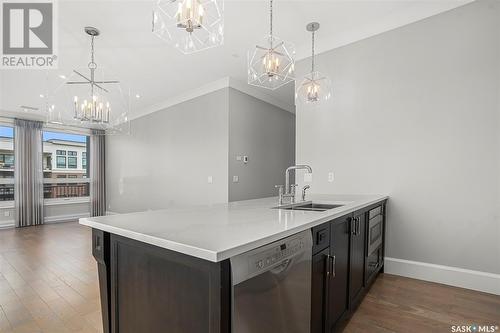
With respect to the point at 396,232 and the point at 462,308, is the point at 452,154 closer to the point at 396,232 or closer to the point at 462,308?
the point at 396,232

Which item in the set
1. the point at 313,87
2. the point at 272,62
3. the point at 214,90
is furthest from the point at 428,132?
the point at 214,90

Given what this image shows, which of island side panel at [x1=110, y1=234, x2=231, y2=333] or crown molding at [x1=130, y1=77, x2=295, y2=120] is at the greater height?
crown molding at [x1=130, y1=77, x2=295, y2=120]

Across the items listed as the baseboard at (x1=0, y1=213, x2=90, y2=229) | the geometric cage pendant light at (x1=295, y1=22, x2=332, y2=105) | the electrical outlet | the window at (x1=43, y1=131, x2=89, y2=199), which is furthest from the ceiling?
the baseboard at (x1=0, y1=213, x2=90, y2=229)

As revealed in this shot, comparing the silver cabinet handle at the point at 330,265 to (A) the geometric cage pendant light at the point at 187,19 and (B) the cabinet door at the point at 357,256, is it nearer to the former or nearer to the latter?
(B) the cabinet door at the point at 357,256

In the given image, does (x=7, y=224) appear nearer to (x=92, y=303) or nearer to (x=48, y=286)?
(x=48, y=286)

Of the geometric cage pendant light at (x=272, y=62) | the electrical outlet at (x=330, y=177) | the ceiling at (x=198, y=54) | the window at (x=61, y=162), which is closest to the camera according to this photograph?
the geometric cage pendant light at (x=272, y=62)

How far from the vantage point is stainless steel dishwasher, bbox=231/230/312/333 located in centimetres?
93

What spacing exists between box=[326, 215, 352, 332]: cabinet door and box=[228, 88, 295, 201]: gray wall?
9.69 feet

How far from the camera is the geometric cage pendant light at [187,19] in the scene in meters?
1.55

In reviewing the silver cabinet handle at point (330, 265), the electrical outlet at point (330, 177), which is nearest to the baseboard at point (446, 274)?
the electrical outlet at point (330, 177)

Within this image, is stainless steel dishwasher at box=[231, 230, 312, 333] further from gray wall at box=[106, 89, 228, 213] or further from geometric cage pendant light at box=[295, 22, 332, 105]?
gray wall at box=[106, 89, 228, 213]

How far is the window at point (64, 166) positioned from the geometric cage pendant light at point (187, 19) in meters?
6.64

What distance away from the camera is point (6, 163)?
5.95 m

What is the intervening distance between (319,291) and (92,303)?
2.06 metres
